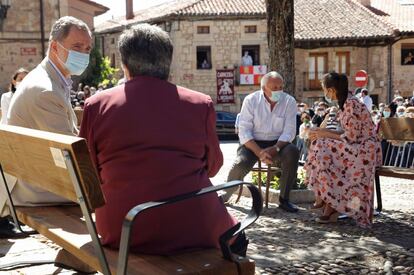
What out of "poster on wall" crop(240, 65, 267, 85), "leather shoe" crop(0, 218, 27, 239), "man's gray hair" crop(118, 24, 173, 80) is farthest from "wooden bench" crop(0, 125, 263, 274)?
"poster on wall" crop(240, 65, 267, 85)

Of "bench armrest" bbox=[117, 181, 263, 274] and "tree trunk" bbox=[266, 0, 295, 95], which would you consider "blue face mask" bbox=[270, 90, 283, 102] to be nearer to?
"tree trunk" bbox=[266, 0, 295, 95]

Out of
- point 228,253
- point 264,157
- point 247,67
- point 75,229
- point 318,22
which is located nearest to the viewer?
point 228,253

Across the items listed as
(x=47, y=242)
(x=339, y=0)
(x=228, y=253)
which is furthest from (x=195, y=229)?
(x=339, y=0)

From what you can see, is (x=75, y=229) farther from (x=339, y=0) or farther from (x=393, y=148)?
(x=339, y=0)

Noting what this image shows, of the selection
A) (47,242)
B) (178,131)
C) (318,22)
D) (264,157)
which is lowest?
(47,242)

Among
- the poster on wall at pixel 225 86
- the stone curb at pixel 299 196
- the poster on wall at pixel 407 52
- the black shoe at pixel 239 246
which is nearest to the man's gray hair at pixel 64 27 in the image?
the black shoe at pixel 239 246

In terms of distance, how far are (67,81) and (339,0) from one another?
3753 centimetres

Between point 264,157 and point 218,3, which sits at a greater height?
point 218,3

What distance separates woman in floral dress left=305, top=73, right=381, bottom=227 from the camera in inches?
240

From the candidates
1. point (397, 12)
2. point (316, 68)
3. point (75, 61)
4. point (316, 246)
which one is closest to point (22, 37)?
point (316, 68)

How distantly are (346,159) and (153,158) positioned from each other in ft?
12.3

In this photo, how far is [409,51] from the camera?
3809cm

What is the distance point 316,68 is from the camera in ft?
120

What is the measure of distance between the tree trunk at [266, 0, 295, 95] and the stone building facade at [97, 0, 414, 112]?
24.5 m
